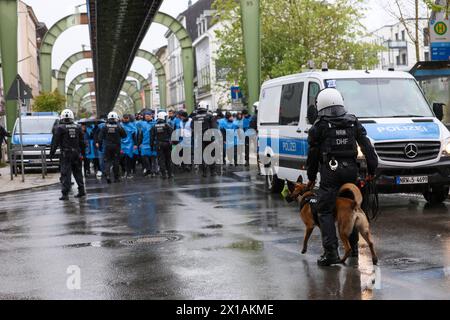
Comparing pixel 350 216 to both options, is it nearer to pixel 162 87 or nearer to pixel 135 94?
pixel 162 87

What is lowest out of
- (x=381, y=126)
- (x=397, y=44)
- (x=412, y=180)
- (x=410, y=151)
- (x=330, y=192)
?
(x=412, y=180)

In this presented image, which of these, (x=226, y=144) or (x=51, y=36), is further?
(x=51, y=36)

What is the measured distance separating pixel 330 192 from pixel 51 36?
4273cm

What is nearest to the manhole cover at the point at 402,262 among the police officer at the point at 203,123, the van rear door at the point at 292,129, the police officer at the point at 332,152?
the police officer at the point at 332,152

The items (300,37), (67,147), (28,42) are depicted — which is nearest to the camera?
(67,147)

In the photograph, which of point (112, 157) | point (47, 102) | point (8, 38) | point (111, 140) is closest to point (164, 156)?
point (112, 157)

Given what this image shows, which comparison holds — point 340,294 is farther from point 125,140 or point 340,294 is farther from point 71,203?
point 125,140

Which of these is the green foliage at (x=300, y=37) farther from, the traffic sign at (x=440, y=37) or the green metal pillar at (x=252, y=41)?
the traffic sign at (x=440, y=37)

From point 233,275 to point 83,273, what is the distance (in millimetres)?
1600

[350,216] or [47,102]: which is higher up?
[47,102]

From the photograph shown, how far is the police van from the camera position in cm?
1204

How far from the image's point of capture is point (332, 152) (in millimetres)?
7848

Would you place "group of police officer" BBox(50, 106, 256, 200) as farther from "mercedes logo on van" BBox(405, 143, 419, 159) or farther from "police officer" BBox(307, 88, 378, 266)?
"police officer" BBox(307, 88, 378, 266)

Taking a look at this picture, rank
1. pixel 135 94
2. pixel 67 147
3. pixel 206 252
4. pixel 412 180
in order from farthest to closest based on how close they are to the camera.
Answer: pixel 135 94 < pixel 67 147 < pixel 412 180 < pixel 206 252
